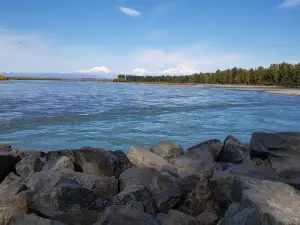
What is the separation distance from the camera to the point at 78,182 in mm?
5488

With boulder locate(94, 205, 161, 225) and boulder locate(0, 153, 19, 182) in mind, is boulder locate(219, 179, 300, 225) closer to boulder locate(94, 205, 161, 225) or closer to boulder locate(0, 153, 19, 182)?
boulder locate(94, 205, 161, 225)

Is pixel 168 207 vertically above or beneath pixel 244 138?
above

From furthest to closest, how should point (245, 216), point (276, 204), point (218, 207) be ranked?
point (218, 207), point (276, 204), point (245, 216)

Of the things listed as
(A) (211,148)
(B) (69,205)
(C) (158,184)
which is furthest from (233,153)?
(B) (69,205)

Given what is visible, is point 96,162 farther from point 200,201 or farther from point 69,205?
point 200,201

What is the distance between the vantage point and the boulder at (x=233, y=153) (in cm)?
874

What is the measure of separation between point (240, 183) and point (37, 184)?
3.34m

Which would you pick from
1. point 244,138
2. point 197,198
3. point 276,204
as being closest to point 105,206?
point 197,198

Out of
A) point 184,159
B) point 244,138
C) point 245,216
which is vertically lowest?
point 244,138

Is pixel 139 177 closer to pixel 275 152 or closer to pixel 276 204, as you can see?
pixel 276 204

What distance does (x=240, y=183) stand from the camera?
16.0 feet

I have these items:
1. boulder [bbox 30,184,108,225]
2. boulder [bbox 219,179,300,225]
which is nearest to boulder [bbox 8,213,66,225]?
boulder [bbox 30,184,108,225]

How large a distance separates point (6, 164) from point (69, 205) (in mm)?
3227

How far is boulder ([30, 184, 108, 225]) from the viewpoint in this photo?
453 centimetres
